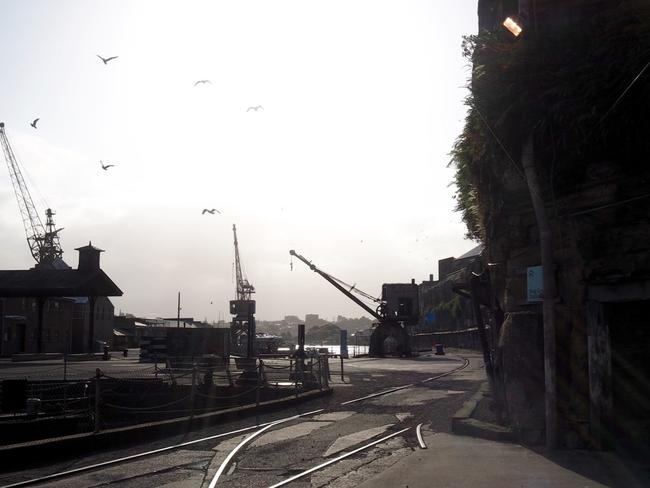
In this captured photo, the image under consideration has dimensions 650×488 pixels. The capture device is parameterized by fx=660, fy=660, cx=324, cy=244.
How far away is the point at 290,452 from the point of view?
1169 centimetres

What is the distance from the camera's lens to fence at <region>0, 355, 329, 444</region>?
18.0 m

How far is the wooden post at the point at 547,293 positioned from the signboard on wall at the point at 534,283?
1.18ft

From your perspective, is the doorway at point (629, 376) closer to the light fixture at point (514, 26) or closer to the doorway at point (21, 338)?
the light fixture at point (514, 26)

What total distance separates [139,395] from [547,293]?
58.5ft

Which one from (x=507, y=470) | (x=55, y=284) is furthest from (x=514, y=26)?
(x=55, y=284)

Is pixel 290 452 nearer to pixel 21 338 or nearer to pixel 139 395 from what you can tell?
pixel 139 395

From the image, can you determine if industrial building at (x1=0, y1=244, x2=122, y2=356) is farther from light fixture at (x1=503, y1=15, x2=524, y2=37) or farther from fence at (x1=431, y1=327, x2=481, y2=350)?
fence at (x1=431, y1=327, x2=481, y2=350)

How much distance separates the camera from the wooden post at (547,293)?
33.3 feet

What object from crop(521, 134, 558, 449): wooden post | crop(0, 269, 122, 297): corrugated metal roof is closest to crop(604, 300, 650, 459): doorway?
crop(521, 134, 558, 449): wooden post

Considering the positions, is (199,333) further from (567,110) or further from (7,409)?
(567,110)

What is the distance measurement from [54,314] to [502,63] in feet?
234

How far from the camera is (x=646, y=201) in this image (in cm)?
961

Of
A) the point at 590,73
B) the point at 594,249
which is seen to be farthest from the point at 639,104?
the point at 594,249

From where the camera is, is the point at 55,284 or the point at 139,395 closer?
the point at 139,395
